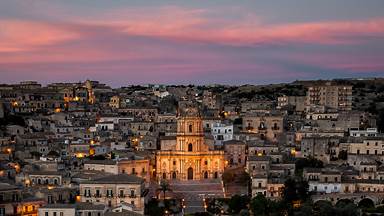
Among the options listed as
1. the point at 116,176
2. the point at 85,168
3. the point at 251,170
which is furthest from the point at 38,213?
the point at 251,170

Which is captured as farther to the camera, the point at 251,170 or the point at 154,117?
the point at 154,117

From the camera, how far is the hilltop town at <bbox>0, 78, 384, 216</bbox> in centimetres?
5050

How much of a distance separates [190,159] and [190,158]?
116 millimetres

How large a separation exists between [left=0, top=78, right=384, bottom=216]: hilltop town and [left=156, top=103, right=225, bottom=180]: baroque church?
0.09 meters

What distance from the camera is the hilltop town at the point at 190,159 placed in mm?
50500

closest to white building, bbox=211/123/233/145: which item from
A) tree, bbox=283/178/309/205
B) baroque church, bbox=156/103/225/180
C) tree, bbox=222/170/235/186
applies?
baroque church, bbox=156/103/225/180

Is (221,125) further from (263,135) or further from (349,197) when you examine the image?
(349,197)

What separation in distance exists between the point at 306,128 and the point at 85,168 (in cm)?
2423

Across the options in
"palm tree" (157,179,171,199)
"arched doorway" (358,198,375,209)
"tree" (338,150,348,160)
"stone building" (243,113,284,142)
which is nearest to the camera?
"arched doorway" (358,198,375,209)

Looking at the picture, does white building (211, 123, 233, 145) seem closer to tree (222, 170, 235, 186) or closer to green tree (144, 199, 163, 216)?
tree (222, 170, 235, 186)

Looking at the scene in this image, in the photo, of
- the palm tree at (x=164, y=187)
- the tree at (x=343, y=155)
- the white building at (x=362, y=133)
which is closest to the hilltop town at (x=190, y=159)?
the palm tree at (x=164, y=187)

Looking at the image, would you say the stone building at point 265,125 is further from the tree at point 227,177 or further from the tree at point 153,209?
the tree at point 153,209

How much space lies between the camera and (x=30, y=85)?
389 ft

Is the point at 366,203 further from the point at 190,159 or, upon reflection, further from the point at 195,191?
the point at 190,159
